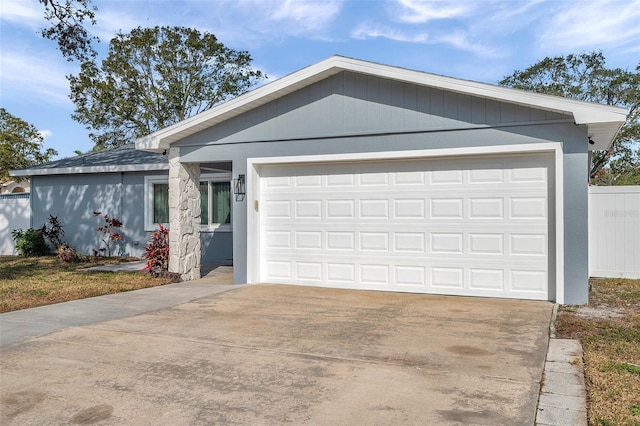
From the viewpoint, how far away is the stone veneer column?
33.3ft

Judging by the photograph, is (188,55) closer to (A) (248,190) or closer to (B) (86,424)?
(A) (248,190)

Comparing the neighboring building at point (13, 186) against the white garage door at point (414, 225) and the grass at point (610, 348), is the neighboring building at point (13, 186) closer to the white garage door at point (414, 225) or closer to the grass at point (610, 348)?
the white garage door at point (414, 225)

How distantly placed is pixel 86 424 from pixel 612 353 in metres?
4.69

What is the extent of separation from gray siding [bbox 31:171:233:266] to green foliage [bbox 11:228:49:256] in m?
0.63

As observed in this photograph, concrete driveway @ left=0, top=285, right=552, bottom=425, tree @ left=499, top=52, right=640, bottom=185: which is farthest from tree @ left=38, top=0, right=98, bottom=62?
tree @ left=499, top=52, right=640, bottom=185

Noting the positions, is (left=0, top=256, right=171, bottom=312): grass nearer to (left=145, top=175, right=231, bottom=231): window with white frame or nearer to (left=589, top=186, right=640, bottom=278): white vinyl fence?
(left=145, top=175, right=231, bottom=231): window with white frame

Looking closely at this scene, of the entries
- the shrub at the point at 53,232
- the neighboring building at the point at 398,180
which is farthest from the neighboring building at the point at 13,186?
the neighboring building at the point at 398,180

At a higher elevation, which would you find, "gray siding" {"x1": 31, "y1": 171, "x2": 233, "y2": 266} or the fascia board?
the fascia board

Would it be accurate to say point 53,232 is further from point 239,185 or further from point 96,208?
point 239,185

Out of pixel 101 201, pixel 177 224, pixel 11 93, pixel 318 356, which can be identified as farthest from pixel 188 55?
pixel 318 356

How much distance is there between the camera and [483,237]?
8.00 metres

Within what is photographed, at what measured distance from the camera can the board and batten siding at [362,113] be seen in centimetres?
790

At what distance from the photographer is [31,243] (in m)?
15.6

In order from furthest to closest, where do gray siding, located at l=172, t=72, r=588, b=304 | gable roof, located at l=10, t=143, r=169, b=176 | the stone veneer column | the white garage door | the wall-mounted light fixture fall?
gable roof, located at l=10, t=143, r=169, b=176 < the stone veneer column < the wall-mounted light fixture < the white garage door < gray siding, located at l=172, t=72, r=588, b=304
